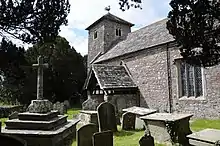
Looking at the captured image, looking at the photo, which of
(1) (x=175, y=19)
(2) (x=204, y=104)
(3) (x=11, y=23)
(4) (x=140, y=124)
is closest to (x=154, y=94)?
(2) (x=204, y=104)

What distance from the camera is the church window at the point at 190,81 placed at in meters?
13.4

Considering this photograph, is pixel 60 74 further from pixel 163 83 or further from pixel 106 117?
pixel 106 117

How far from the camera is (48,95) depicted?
28078mm

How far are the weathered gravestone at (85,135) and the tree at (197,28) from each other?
3446mm

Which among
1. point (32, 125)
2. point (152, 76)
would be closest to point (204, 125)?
point (152, 76)

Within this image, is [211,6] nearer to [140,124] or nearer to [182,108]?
[140,124]

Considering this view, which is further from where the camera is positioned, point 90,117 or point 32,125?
point 90,117

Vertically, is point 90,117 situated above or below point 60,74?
below

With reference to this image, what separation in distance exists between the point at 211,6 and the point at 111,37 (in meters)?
21.8

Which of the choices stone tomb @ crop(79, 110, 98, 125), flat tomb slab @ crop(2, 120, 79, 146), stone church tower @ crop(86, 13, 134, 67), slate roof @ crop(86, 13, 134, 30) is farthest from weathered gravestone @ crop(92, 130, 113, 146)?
slate roof @ crop(86, 13, 134, 30)

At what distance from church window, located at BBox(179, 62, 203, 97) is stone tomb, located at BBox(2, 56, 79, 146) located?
25.7ft

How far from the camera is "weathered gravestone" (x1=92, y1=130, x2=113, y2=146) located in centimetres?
601

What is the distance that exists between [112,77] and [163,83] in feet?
12.6

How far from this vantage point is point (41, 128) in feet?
26.2
